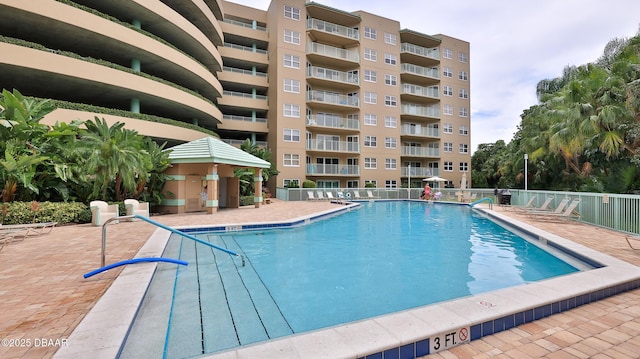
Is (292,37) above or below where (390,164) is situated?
above

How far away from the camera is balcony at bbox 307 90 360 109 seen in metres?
31.0

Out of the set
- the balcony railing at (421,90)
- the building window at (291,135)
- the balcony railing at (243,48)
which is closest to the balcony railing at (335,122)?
the building window at (291,135)

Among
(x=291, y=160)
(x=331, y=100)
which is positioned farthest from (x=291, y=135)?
(x=331, y=100)

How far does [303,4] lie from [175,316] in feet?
110

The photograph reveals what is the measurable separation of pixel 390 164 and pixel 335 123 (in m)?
8.45

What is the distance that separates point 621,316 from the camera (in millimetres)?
3689

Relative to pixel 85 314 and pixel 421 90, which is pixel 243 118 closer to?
pixel 421 90

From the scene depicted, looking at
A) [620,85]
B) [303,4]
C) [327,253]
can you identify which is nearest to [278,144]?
[303,4]

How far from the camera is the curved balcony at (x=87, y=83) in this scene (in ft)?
49.7

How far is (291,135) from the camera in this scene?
99.0 feet

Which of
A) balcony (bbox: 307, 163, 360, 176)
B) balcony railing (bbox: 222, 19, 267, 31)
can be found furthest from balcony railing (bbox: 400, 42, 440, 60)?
balcony railing (bbox: 222, 19, 267, 31)

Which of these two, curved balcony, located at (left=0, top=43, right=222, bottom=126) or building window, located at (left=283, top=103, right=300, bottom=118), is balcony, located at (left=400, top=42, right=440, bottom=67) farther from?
curved balcony, located at (left=0, top=43, right=222, bottom=126)

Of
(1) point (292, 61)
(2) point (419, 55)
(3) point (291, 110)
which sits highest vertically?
(2) point (419, 55)

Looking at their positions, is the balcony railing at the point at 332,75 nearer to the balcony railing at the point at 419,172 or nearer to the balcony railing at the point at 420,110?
the balcony railing at the point at 420,110
